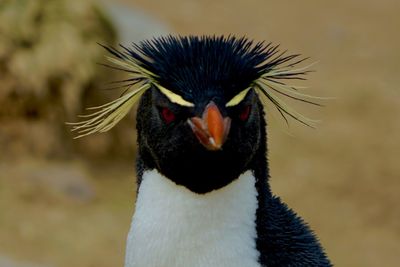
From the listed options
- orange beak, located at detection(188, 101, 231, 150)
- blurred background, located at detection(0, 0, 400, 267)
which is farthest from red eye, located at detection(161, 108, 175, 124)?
blurred background, located at detection(0, 0, 400, 267)

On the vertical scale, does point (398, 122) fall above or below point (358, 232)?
above

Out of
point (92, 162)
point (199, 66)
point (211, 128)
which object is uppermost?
point (199, 66)

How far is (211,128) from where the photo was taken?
264 cm

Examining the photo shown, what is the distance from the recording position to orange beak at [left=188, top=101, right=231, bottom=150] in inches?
104

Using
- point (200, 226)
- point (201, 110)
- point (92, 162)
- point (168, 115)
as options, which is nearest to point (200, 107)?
point (201, 110)

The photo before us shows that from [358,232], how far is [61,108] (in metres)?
2.30

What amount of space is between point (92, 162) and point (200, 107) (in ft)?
13.9

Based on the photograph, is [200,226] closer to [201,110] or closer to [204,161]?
[204,161]

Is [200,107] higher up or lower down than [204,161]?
higher up

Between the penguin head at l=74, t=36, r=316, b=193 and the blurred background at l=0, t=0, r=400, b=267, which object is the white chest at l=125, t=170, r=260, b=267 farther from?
the blurred background at l=0, t=0, r=400, b=267

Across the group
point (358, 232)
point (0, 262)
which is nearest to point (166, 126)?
point (0, 262)

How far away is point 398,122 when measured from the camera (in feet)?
27.2

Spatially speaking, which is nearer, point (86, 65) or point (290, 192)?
point (86, 65)

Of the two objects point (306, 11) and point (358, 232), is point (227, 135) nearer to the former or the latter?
point (358, 232)
